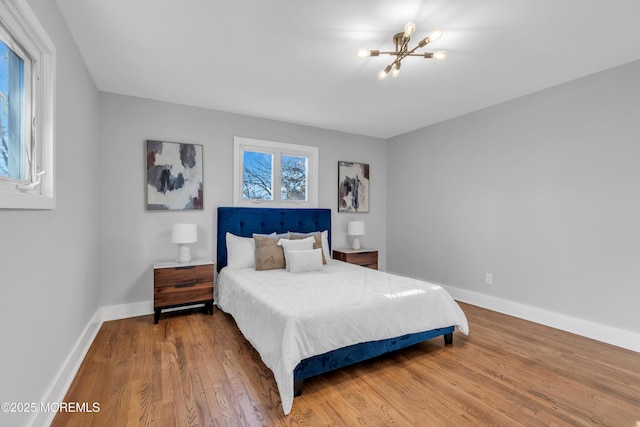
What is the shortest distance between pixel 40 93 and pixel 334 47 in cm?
196

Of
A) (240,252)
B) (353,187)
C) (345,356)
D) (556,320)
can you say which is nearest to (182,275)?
(240,252)

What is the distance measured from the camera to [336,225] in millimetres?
4789

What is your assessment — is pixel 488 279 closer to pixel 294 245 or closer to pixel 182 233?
pixel 294 245

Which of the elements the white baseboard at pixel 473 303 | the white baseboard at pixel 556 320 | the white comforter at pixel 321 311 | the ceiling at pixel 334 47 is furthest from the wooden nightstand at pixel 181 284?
the white baseboard at pixel 556 320

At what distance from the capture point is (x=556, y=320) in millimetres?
3090

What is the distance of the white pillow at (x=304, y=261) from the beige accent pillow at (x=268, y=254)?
174 mm

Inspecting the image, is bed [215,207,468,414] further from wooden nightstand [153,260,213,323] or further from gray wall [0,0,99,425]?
gray wall [0,0,99,425]

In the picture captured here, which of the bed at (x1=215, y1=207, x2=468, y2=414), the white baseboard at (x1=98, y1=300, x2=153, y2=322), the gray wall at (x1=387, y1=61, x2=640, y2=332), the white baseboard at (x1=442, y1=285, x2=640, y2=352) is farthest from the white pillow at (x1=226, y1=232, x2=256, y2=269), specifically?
the white baseboard at (x1=442, y1=285, x2=640, y2=352)

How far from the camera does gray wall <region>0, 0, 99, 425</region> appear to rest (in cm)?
127

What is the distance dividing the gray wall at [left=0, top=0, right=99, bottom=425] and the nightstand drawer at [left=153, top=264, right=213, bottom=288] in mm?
582

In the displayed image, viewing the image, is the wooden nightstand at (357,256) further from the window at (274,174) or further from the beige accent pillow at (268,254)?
the beige accent pillow at (268,254)

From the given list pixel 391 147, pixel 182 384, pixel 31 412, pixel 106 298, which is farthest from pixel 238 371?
pixel 391 147

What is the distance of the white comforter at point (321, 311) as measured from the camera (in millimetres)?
1917

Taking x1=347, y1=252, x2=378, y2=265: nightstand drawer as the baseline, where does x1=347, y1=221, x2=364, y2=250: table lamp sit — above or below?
above
